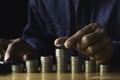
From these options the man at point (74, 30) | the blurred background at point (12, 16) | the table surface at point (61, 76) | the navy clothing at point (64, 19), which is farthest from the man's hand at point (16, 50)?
the blurred background at point (12, 16)

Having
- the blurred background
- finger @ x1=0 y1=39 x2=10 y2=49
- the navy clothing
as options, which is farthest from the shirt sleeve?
the blurred background

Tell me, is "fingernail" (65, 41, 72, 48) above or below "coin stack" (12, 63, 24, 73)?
above

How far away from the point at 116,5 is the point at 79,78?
541 millimetres

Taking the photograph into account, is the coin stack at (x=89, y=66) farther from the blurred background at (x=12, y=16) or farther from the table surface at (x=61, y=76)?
the blurred background at (x=12, y=16)

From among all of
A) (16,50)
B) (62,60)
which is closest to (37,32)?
(16,50)

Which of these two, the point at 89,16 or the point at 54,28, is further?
the point at 54,28

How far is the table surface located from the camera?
1.20 metres

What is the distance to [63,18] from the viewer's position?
5.99ft

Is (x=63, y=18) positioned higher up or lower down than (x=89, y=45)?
higher up

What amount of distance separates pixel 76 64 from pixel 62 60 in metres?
0.05

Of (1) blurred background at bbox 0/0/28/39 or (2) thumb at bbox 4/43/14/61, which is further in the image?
(1) blurred background at bbox 0/0/28/39

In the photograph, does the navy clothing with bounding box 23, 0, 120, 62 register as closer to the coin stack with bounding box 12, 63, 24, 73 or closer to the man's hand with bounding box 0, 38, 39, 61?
the man's hand with bounding box 0, 38, 39, 61

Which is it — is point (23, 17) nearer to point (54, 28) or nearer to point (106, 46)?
point (54, 28)

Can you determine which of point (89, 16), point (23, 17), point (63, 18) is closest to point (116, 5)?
point (89, 16)
